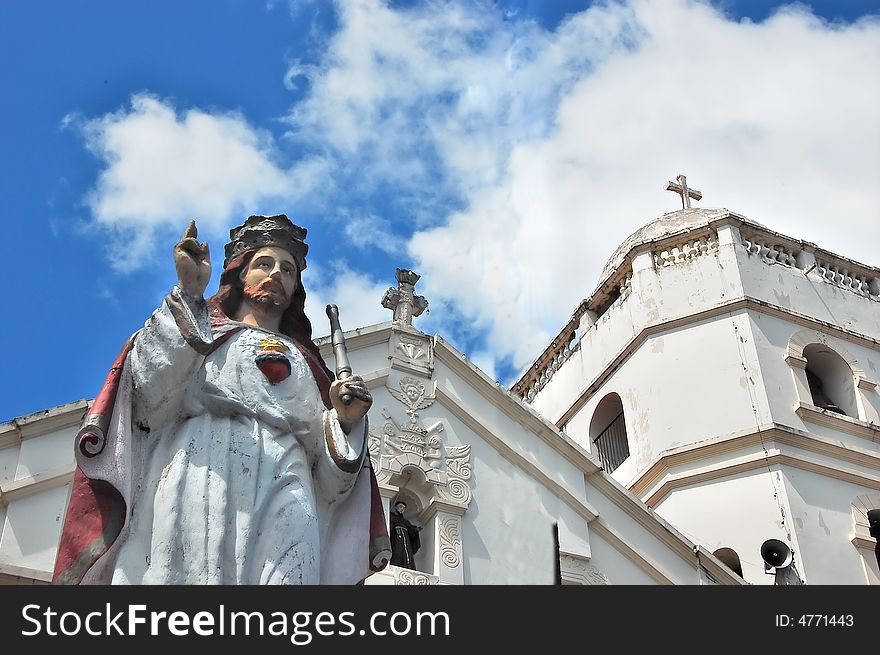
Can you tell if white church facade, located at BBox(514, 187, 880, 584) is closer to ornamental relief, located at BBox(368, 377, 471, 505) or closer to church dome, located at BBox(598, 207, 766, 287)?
church dome, located at BBox(598, 207, 766, 287)

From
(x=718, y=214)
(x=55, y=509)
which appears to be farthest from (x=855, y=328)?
(x=55, y=509)

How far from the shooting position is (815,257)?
1902 centimetres

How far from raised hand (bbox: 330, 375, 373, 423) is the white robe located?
60mm

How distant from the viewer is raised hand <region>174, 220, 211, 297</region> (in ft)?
17.4

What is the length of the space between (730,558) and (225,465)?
38.5 feet

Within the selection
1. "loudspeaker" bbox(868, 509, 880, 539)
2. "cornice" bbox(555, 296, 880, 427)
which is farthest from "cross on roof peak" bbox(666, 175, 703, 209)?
"loudspeaker" bbox(868, 509, 880, 539)

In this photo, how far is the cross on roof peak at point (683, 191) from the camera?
21656mm

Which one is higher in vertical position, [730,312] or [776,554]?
[730,312]

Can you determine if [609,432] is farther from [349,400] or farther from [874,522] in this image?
[349,400]

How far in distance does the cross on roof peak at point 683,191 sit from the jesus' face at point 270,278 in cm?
1647

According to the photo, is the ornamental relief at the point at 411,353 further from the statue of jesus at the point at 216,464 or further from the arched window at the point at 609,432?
the statue of jesus at the point at 216,464

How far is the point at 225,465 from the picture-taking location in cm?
501

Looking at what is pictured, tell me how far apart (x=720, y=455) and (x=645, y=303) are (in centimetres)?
303

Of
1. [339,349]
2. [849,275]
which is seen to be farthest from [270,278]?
[849,275]
